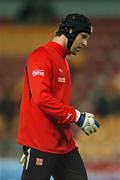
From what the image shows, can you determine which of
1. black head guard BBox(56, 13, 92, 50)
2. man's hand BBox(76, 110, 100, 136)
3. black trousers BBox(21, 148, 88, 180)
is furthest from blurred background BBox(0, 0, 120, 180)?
man's hand BBox(76, 110, 100, 136)

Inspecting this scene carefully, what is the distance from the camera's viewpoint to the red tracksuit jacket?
13.4 feet

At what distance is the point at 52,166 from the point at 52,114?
→ 39cm

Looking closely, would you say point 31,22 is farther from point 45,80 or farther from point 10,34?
point 45,80

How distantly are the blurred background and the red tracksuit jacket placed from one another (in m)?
6.08

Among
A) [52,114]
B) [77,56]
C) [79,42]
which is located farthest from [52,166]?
[77,56]

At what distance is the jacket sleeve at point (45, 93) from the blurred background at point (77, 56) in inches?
246

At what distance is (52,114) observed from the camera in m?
4.12

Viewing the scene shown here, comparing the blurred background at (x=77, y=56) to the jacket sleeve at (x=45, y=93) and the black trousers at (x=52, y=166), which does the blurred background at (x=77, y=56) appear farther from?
the jacket sleeve at (x=45, y=93)

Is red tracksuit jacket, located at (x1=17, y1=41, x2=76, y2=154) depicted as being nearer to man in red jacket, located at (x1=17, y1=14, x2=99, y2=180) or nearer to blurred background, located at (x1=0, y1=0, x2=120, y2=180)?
man in red jacket, located at (x1=17, y1=14, x2=99, y2=180)

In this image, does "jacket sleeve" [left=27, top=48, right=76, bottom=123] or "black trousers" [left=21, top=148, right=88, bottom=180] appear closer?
"jacket sleeve" [left=27, top=48, right=76, bottom=123]

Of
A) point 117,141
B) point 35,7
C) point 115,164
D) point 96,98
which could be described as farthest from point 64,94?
point 35,7

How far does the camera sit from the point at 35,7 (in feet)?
39.4

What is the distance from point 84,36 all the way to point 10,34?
7.78 meters

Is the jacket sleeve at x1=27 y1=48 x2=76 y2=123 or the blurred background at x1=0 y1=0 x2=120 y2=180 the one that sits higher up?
the jacket sleeve at x1=27 y1=48 x2=76 y2=123
